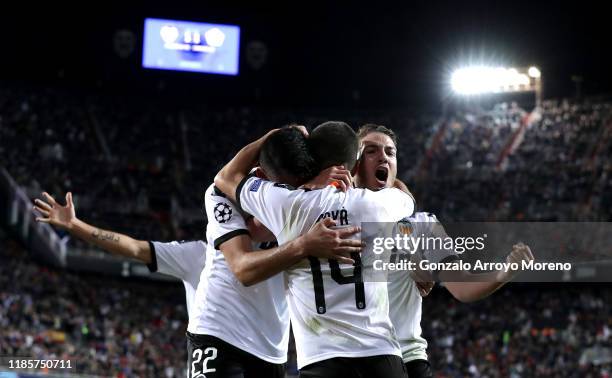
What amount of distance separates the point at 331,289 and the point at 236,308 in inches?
38.6

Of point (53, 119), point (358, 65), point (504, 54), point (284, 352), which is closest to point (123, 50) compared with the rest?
point (53, 119)

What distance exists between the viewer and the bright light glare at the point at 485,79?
40.6 meters

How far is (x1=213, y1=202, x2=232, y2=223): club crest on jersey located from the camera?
4242 mm

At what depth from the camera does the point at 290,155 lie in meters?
3.84

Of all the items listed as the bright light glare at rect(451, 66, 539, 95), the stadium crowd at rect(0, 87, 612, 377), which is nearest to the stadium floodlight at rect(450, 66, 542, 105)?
the bright light glare at rect(451, 66, 539, 95)

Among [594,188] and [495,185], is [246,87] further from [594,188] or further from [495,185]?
[594,188]

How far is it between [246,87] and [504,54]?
44.7ft

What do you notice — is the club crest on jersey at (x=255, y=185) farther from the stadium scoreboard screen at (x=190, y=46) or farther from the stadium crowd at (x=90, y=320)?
the stadium scoreboard screen at (x=190, y=46)

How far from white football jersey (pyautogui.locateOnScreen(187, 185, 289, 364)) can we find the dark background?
122 ft

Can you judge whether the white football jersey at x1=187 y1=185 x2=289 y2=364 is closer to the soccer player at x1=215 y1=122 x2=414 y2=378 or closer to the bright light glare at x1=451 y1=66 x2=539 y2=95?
the soccer player at x1=215 y1=122 x2=414 y2=378

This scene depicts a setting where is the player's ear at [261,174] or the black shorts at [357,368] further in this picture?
the player's ear at [261,174]

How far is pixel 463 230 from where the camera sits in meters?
4.75

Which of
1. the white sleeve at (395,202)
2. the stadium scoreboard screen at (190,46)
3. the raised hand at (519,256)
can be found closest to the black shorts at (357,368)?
the white sleeve at (395,202)

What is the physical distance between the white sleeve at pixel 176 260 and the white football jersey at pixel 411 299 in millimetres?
1526
